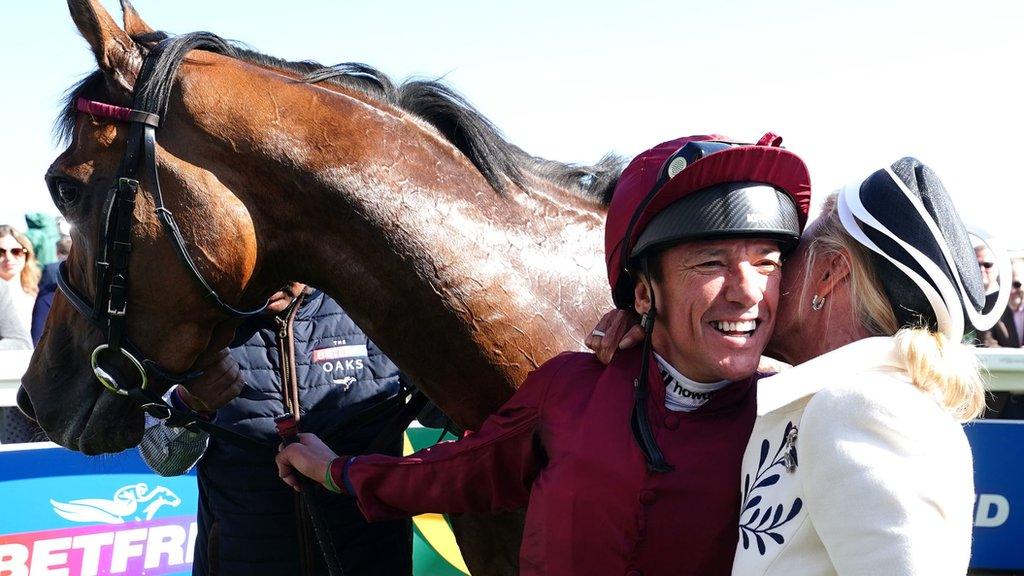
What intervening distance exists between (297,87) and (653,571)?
1462 millimetres

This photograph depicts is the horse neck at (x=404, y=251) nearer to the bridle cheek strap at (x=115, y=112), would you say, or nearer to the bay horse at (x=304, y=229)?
the bay horse at (x=304, y=229)

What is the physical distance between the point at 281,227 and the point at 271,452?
0.78m

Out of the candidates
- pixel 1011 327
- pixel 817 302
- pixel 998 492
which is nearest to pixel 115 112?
pixel 817 302

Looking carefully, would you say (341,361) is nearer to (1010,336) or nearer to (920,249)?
(920,249)

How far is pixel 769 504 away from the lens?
53.8 inches

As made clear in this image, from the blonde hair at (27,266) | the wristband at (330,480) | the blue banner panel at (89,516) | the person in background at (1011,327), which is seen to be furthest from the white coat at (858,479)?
the blonde hair at (27,266)

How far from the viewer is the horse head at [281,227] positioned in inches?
85.4

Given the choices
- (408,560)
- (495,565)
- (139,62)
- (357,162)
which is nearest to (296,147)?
(357,162)

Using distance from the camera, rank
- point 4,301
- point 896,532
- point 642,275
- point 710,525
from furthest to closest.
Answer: point 4,301, point 642,275, point 710,525, point 896,532

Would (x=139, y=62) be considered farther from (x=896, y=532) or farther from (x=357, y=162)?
(x=896, y=532)

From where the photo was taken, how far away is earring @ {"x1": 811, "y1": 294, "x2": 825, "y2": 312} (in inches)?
59.7

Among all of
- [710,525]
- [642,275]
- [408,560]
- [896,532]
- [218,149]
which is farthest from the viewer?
[408,560]

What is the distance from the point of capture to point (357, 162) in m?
2.20

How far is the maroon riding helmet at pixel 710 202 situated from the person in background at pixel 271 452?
1250 millimetres
